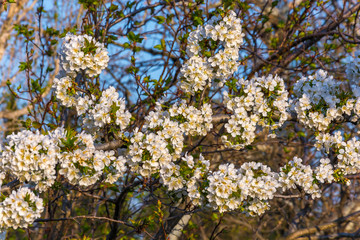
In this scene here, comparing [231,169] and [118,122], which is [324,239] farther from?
[118,122]

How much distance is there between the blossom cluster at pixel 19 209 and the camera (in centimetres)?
215

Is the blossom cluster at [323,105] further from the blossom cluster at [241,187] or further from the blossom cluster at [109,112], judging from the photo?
the blossom cluster at [109,112]

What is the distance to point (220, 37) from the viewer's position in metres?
2.77

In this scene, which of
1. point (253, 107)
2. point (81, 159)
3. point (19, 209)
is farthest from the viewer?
point (253, 107)

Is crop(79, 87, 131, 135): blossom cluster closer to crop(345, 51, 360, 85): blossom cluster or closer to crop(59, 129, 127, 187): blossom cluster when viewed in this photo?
crop(59, 129, 127, 187): blossom cluster

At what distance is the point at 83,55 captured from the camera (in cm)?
253

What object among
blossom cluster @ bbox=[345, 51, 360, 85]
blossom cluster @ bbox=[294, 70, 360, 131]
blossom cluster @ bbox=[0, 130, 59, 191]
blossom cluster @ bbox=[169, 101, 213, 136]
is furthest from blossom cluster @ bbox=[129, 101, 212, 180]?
blossom cluster @ bbox=[345, 51, 360, 85]

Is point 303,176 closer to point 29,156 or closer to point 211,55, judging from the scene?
point 211,55

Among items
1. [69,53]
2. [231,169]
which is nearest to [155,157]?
[231,169]

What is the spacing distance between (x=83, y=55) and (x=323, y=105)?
1802 millimetres

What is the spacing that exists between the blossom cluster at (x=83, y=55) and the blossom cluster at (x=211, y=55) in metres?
0.58

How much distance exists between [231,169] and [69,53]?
131 centimetres

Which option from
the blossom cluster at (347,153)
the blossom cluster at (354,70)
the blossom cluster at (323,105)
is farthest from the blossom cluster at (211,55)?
the blossom cluster at (354,70)

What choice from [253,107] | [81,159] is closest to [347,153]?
[253,107]
